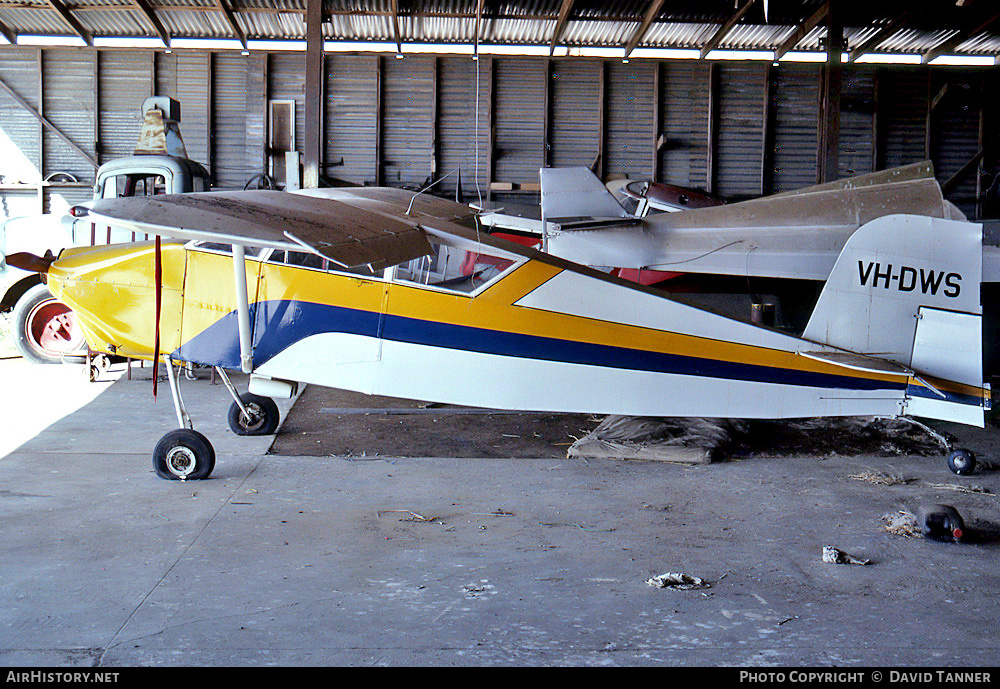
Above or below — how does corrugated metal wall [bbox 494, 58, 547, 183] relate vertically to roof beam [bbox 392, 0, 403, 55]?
below

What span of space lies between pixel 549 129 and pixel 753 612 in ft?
45.8

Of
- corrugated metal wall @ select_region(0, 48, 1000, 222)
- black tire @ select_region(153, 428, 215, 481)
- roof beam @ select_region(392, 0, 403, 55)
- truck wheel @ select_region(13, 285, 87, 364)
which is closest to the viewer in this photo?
black tire @ select_region(153, 428, 215, 481)

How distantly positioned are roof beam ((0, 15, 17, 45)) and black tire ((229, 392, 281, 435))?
1286cm

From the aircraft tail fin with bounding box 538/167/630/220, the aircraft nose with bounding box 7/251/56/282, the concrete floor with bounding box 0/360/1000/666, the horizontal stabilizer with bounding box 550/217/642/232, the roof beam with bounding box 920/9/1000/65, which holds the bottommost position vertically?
the concrete floor with bounding box 0/360/1000/666

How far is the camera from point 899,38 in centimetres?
1652

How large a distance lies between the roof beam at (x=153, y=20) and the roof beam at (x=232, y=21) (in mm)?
1248

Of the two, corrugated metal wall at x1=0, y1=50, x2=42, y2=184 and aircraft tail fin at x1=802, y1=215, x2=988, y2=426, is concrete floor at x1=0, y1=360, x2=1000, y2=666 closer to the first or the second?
aircraft tail fin at x1=802, y1=215, x2=988, y2=426

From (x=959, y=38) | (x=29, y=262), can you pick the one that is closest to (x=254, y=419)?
(x=29, y=262)

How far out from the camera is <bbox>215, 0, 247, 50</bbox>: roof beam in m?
15.1

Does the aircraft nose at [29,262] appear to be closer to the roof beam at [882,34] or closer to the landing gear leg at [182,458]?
the landing gear leg at [182,458]

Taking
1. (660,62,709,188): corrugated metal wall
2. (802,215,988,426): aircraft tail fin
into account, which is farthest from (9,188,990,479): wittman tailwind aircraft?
(660,62,709,188): corrugated metal wall

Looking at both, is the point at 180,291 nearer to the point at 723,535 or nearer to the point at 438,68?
the point at 723,535

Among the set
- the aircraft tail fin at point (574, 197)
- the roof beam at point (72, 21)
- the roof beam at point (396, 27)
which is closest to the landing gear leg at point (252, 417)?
the aircraft tail fin at point (574, 197)

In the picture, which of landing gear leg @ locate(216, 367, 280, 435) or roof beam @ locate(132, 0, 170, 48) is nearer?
landing gear leg @ locate(216, 367, 280, 435)
